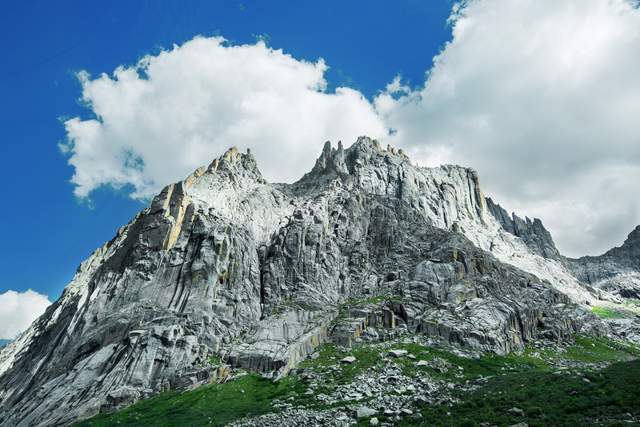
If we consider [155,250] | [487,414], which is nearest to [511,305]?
[487,414]

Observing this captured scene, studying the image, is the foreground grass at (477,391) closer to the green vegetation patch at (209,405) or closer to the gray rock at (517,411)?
the green vegetation patch at (209,405)

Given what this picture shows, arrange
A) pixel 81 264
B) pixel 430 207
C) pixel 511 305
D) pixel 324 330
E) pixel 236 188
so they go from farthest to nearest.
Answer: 1. pixel 430 207
2. pixel 81 264
3. pixel 236 188
4. pixel 511 305
5. pixel 324 330

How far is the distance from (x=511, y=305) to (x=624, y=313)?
312 ft

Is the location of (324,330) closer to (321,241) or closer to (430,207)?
(321,241)

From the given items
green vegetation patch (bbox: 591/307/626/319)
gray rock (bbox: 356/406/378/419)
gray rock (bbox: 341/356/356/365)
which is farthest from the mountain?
gray rock (bbox: 356/406/378/419)

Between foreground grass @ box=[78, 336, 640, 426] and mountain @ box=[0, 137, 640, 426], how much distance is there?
456 cm

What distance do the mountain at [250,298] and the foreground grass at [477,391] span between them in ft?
15.0

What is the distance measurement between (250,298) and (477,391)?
59382mm

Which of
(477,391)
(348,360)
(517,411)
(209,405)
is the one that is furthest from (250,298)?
(517,411)

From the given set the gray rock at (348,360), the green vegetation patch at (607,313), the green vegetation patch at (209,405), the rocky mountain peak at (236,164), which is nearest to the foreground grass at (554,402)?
the green vegetation patch at (209,405)

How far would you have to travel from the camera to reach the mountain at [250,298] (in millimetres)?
83812

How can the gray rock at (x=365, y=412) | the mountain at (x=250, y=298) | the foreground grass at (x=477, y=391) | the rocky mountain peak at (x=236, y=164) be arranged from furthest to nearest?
the rocky mountain peak at (x=236, y=164), the mountain at (x=250, y=298), the gray rock at (x=365, y=412), the foreground grass at (x=477, y=391)

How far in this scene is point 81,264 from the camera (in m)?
163

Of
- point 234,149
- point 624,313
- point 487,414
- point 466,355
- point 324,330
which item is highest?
point 234,149
